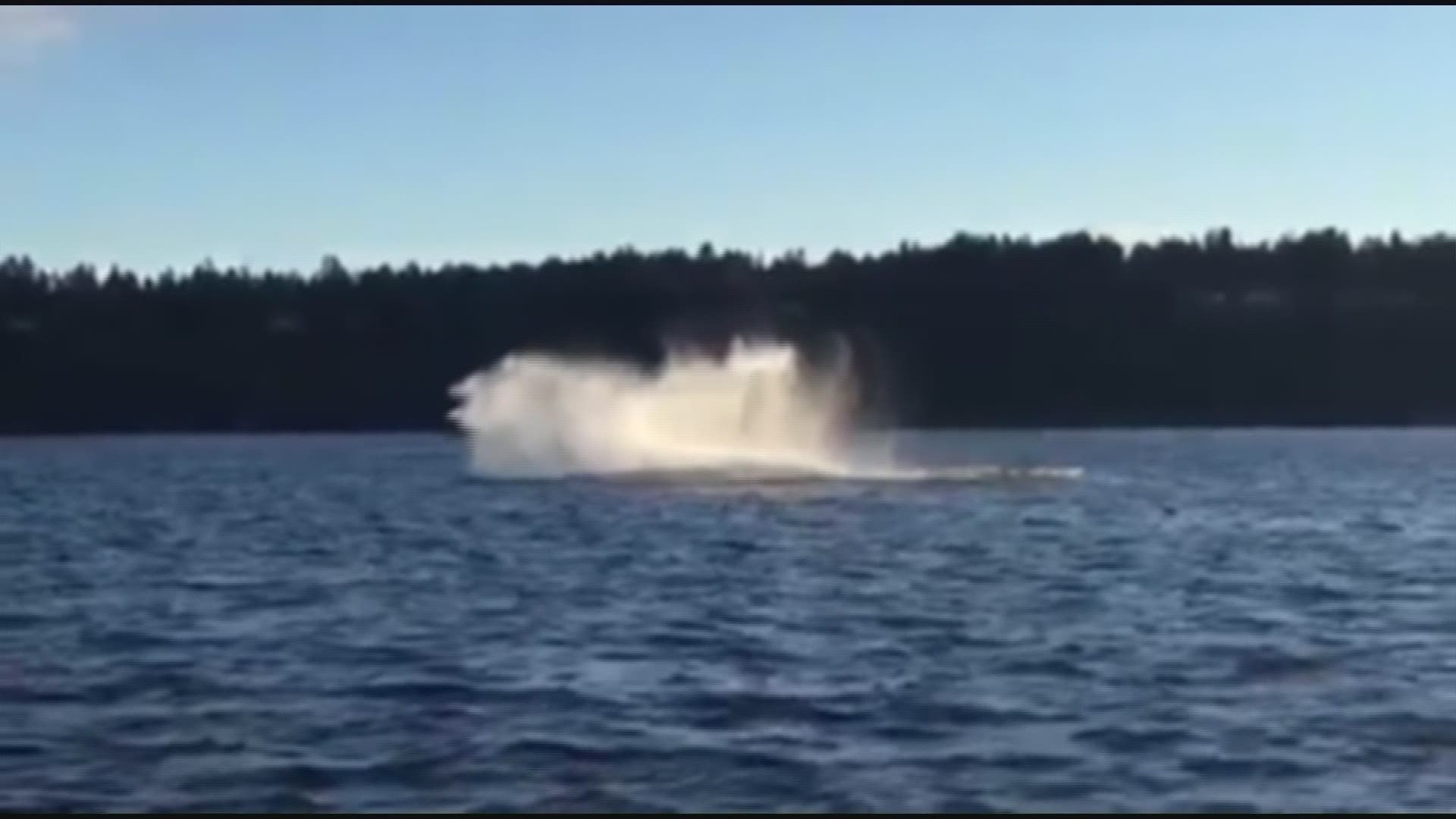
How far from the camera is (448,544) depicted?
63406 millimetres

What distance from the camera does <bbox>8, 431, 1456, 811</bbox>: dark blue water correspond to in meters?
26.9

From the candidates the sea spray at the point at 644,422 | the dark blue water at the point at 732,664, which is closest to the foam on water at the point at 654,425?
the sea spray at the point at 644,422

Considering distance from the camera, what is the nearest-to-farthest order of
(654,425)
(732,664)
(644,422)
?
1. (732,664)
2. (644,422)
3. (654,425)

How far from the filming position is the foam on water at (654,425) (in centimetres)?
10525

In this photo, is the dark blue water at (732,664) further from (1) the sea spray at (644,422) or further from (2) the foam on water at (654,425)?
(1) the sea spray at (644,422)

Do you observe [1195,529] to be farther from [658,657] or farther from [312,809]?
[312,809]

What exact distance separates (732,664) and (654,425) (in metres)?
75.7

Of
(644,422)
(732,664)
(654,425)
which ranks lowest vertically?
(732,664)

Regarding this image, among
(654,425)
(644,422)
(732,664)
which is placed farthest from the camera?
(654,425)

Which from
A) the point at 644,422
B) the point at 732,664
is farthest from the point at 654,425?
the point at 732,664

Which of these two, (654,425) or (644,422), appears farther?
(654,425)

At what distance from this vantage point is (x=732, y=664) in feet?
119

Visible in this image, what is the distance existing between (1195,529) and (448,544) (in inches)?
749

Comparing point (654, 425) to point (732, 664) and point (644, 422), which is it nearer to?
point (644, 422)
